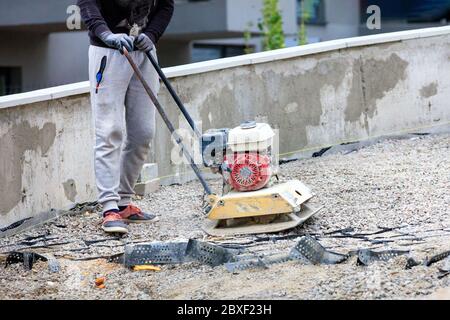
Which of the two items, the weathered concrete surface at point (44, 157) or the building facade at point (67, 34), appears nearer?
the weathered concrete surface at point (44, 157)

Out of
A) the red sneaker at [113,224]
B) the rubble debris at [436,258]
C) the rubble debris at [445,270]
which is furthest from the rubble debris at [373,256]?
the red sneaker at [113,224]

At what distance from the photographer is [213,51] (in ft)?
70.5

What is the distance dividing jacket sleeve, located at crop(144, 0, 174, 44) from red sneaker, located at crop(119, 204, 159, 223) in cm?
118

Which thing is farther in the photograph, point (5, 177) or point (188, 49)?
point (188, 49)

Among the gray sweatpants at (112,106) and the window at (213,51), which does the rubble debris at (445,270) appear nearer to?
the gray sweatpants at (112,106)

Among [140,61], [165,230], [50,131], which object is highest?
[140,61]

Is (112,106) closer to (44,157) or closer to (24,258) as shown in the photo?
(44,157)

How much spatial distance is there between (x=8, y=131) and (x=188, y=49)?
13595 millimetres

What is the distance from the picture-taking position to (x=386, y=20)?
24250 millimetres

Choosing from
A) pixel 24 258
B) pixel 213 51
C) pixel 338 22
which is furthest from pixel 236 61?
pixel 338 22

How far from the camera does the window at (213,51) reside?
21078mm

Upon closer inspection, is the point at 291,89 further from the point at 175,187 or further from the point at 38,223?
the point at 38,223

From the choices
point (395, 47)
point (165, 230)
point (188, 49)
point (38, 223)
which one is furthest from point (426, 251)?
point (188, 49)

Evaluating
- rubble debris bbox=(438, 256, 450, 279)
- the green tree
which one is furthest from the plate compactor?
the green tree
